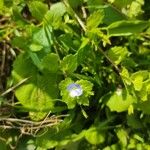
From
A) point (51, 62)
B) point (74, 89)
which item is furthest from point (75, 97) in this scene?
point (51, 62)

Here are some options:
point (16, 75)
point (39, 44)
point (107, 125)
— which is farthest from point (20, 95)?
point (107, 125)

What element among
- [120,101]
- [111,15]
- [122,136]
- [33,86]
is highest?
[111,15]

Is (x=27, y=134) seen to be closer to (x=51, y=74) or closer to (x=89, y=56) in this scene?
(x=51, y=74)

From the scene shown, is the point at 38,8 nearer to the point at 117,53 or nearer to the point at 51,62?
the point at 51,62

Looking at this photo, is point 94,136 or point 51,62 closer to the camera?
point 51,62

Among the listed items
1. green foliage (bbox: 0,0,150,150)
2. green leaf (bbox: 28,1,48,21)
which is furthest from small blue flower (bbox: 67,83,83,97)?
green leaf (bbox: 28,1,48,21)

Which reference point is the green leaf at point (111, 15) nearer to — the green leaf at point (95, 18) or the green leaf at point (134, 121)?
the green leaf at point (95, 18)
